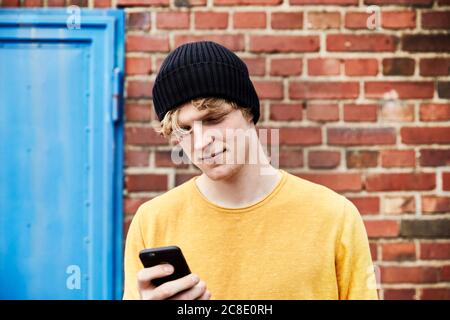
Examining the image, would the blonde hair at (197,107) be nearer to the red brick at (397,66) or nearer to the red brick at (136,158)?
the red brick at (136,158)

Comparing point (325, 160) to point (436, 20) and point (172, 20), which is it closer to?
point (436, 20)

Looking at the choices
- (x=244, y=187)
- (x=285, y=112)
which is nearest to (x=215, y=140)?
(x=244, y=187)

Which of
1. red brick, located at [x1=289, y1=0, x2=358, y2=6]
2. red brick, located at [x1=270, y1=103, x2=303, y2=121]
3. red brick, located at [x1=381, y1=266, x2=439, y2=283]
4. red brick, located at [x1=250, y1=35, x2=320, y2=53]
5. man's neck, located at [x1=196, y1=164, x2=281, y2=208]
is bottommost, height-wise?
red brick, located at [x1=381, y1=266, x2=439, y2=283]

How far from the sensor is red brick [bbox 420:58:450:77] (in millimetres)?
2191

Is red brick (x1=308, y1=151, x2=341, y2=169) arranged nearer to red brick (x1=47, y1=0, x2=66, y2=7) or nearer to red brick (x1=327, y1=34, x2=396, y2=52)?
red brick (x1=327, y1=34, x2=396, y2=52)

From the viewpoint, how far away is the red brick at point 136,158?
2.20 meters

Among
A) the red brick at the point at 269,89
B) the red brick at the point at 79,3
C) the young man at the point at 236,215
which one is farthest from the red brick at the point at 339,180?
the red brick at the point at 79,3

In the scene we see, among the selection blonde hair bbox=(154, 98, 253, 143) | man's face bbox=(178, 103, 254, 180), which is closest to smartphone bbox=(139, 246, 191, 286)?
man's face bbox=(178, 103, 254, 180)

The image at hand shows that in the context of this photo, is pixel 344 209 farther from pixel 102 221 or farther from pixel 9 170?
pixel 9 170

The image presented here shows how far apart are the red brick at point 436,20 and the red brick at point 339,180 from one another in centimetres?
68

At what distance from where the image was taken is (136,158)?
2.20 metres

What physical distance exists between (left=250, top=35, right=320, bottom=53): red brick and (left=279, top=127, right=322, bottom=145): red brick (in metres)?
0.33
